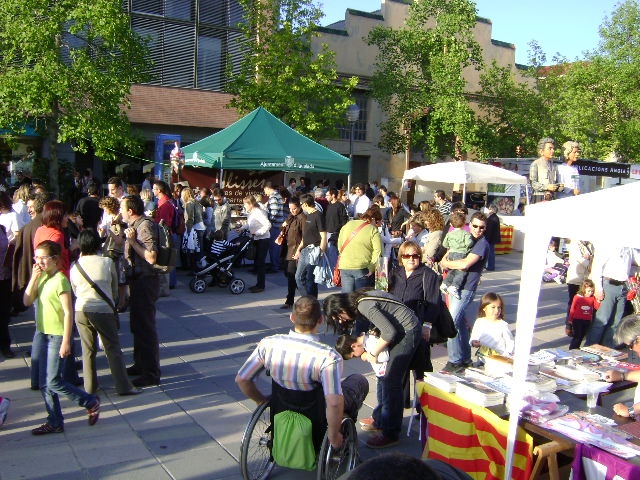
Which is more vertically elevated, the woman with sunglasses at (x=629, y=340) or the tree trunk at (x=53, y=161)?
the tree trunk at (x=53, y=161)

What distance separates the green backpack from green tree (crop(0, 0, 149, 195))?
12771 mm

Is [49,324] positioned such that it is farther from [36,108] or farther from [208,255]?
[36,108]

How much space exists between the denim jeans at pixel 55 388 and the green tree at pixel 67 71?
10.8 m

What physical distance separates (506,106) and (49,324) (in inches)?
891

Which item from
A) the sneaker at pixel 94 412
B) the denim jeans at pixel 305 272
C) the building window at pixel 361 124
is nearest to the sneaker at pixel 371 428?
the sneaker at pixel 94 412

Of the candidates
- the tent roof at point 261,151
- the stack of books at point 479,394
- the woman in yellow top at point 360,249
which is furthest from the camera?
the tent roof at point 261,151

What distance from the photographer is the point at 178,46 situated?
22.3m

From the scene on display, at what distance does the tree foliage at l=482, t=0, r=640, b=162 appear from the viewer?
2233cm

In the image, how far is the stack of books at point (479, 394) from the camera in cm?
437

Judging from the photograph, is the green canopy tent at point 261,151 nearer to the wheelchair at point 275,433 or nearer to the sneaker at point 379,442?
the sneaker at point 379,442

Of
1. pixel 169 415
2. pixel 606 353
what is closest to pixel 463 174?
pixel 606 353

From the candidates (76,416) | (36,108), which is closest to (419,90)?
(36,108)

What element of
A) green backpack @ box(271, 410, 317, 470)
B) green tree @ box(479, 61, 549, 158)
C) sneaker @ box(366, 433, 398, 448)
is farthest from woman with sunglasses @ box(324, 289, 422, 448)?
green tree @ box(479, 61, 549, 158)

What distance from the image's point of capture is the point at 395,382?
→ 199 inches
